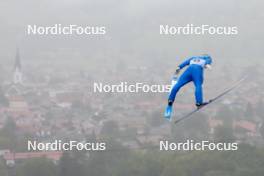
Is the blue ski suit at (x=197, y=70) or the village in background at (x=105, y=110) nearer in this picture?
the blue ski suit at (x=197, y=70)

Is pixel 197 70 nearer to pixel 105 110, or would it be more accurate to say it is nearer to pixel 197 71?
pixel 197 71

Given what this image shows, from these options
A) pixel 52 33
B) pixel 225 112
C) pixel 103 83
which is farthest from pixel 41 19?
pixel 225 112

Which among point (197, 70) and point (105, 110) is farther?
point (105, 110)

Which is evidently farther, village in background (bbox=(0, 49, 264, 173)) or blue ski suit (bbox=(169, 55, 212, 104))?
village in background (bbox=(0, 49, 264, 173))

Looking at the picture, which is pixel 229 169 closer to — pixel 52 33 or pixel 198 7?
pixel 198 7

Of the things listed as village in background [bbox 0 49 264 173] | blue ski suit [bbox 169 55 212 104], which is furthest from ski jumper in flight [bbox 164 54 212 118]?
village in background [bbox 0 49 264 173]

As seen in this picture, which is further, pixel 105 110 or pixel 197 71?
pixel 105 110

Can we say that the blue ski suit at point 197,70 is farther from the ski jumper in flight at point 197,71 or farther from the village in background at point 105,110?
the village in background at point 105,110

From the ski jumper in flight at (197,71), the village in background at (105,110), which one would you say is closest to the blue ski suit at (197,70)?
the ski jumper in flight at (197,71)

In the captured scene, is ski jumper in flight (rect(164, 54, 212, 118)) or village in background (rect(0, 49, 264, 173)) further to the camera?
village in background (rect(0, 49, 264, 173))

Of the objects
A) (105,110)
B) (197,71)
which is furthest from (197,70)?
(105,110)

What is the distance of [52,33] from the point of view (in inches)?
418

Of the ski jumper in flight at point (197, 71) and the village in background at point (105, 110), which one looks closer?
the ski jumper in flight at point (197, 71)

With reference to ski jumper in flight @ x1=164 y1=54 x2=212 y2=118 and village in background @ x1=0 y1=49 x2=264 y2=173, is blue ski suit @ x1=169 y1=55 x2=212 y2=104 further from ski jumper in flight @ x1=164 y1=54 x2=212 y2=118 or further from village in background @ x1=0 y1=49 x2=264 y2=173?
village in background @ x1=0 y1=49 x2=264 y2=173
